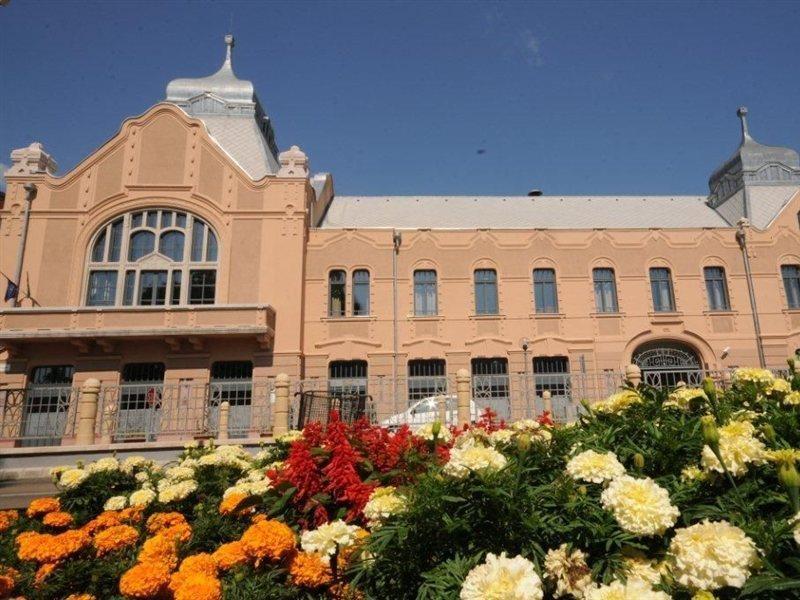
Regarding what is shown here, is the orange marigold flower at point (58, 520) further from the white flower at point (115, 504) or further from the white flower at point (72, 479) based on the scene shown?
the white flower at point (72, 479)

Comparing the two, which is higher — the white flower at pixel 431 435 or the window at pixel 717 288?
the window at pixel 717 288

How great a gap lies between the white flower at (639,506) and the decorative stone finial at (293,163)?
21797 millimetres

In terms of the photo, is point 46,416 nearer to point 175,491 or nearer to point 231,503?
point 175,491

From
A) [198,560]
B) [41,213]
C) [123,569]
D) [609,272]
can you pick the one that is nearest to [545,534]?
[198,560]

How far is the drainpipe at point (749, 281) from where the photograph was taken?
2277 centimetres

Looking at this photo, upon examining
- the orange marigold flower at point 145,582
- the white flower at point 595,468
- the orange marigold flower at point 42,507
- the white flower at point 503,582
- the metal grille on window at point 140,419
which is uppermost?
the metal grille on window at point 140,419

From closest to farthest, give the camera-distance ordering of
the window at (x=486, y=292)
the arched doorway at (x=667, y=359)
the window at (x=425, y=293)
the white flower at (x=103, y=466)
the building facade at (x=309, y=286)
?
the white flower at (x=103, y=466)
the building facade at (x=309, y=286)
the arched doorway at (x=667, y=359)
the window at (x=425, y=293)
the window at (x=486, y=292)

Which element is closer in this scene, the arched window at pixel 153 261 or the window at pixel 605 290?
the arched window at pixel 153 261

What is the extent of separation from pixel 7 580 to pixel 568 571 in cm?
394

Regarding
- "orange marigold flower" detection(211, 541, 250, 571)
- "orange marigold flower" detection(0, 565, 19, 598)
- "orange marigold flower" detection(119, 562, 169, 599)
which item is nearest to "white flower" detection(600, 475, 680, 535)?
"orange marigold flower" detection(211, 541, 250, 571)

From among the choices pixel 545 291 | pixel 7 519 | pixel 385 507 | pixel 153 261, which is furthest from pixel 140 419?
pixel 545 291

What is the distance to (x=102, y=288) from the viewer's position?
21.7 m

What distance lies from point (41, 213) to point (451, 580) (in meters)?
24.8

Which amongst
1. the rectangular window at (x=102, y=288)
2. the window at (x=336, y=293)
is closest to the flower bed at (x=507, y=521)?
the window at (x=336, y=293)
